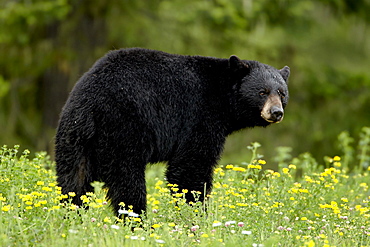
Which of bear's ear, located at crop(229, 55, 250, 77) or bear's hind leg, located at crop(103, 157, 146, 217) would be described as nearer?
bear's hind leg, located at crop(103, 157, 146, 217)

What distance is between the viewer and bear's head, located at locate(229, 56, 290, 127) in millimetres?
6148

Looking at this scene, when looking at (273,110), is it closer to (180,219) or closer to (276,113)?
(276,113)

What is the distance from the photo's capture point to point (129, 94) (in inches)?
207

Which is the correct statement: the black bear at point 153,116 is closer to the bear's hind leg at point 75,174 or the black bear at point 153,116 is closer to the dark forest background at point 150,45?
the bear's hind leg at point 75,174

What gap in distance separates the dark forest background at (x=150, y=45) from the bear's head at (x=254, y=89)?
396cm

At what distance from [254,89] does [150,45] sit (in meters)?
5.61

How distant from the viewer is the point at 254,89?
20.4 feet

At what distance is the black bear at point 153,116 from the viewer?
517cm

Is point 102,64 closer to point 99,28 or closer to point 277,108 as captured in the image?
point 277,108

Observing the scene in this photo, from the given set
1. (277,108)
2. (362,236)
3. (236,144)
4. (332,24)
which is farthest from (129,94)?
A: (332,24)

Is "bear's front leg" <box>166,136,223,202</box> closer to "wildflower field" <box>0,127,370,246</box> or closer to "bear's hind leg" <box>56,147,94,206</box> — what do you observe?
"wildflower field" <box>0,127,370,246</box>

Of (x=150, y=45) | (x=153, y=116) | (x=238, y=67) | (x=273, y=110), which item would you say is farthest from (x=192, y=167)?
(x=150, y=45)

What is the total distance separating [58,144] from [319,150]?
9.69 meters

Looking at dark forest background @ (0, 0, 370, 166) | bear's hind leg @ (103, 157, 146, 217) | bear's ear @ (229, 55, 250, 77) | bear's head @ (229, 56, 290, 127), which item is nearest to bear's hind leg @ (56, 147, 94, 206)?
bear's hind leg @ (103, 157, 146, 217)
